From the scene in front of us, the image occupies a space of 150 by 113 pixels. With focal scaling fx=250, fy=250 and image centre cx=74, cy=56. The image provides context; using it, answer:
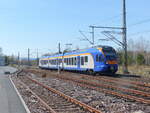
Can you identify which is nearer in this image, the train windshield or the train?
the train

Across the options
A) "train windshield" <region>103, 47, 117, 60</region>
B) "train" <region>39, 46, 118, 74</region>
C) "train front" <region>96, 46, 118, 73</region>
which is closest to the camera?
"train front" <region>96, 46, 118, 73</region>

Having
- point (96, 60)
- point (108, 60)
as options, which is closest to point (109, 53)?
point (108, 60)

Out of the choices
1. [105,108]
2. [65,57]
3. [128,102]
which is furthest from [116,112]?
[65,57]

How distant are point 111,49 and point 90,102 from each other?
15.6 meters

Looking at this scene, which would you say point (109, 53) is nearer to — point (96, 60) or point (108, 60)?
point (108, 60)

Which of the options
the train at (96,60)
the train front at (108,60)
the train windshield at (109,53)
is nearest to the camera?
the train front at (108,60)

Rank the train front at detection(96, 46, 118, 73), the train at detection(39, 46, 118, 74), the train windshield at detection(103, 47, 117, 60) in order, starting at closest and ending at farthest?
the train front at detection(96, 46, 118, 73) < the train at detection(39, 46, 118, 74) < the train windshield at detection(103, 47, 117, 60)

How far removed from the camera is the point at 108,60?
25.6 meters

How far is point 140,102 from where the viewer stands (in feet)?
36.5

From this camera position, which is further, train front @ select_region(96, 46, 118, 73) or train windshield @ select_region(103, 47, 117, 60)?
train windshield @ select_region(103, 47, 117, 60)

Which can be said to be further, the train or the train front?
the train

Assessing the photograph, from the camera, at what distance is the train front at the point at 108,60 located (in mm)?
25359

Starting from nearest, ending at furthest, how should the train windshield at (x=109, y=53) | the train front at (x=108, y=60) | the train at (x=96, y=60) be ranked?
the train front at (x=108, y=60) → the train at (x=96, y=60) → the train windshield at (x=109, y=53)

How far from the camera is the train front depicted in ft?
83.2
